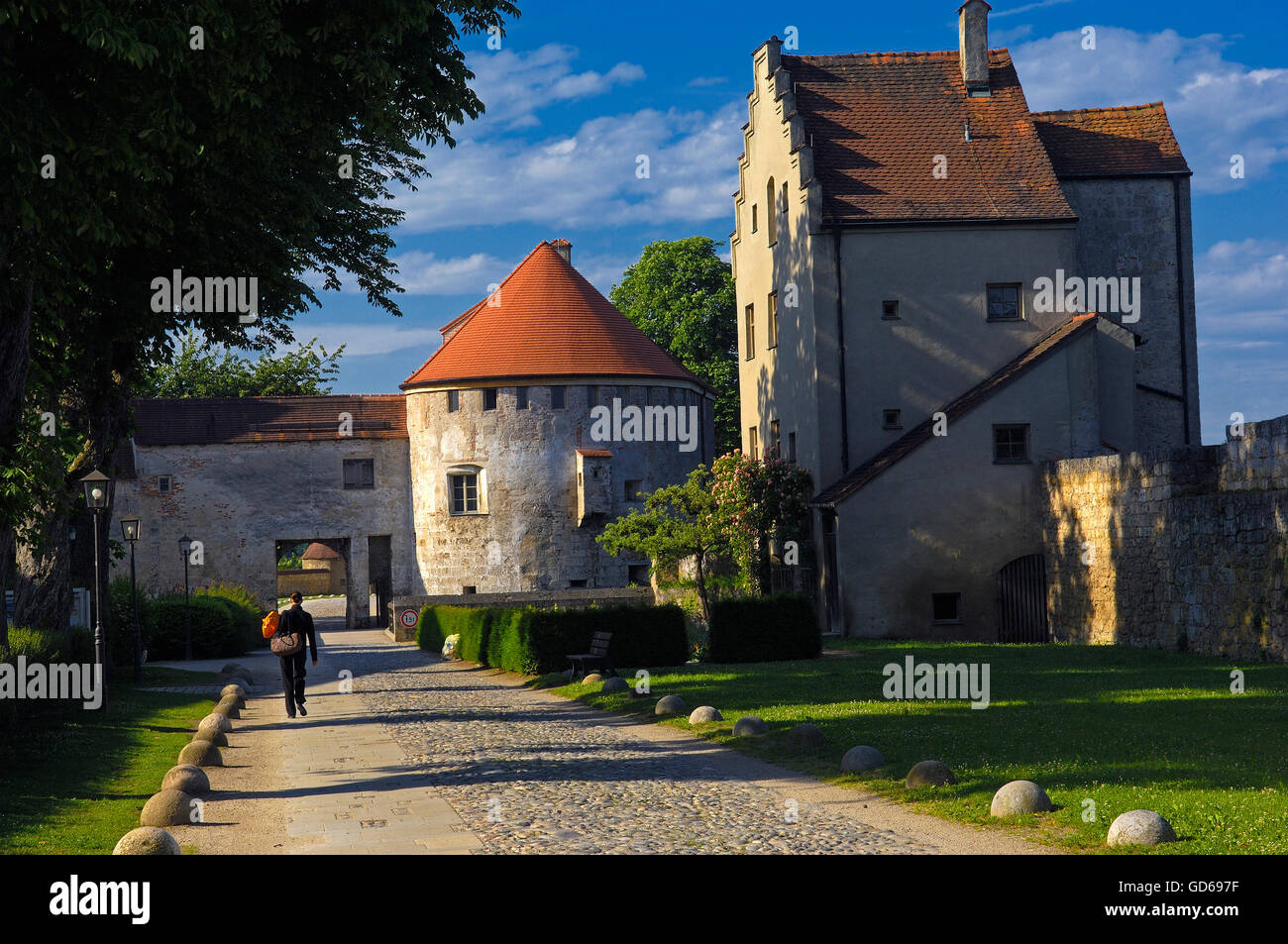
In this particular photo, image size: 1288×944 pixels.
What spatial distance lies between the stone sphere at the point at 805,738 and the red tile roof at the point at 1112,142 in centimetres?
2648

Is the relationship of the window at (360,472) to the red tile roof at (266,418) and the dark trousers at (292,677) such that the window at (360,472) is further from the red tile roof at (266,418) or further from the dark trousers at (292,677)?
the dark trousers at (292,677)

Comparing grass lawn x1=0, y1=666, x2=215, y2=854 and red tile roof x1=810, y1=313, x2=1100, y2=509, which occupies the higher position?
red tile roof x1=810, y1=313, x2=1100, y2=509

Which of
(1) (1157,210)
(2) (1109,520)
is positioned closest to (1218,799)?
(2) (1109,520)

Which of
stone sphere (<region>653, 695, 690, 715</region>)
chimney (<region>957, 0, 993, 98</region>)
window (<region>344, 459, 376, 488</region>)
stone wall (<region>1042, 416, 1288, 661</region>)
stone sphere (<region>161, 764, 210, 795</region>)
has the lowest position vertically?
stone sphere (<region>653, 695, 690, 715</region>)

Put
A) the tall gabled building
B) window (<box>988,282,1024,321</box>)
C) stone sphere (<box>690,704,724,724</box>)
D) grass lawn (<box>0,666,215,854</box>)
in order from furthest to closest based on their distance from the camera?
1. window (<box>988,282,1024,321</box>)
2. the tall gabled building
3. stone sphere (<box>690,704,724,724</box>)
4. grass lawn (<box>0,666,215,854</box>)

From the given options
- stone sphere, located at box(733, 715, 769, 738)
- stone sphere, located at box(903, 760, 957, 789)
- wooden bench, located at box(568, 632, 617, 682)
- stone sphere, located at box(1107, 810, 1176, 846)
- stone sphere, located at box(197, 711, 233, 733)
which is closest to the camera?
stone sphere, located at box(1107, 810, 1176, 846)

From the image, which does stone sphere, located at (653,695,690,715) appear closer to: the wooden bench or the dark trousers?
the wooden bench

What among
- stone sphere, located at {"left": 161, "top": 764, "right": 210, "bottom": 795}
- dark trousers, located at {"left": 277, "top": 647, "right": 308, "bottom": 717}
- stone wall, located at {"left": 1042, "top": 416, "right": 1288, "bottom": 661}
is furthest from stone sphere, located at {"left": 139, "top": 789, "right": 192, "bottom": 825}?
stone wall, located at {"left": 1042, "top": 416, "right": 1288, "bottom": 661}

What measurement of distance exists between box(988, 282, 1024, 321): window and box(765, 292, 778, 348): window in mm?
6143

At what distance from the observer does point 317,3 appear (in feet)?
44.0

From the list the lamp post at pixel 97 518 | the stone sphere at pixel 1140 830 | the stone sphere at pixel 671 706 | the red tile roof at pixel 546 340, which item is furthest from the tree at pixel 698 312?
the stone sphere at pixel 1140 830

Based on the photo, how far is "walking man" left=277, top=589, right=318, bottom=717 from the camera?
19.8 meters

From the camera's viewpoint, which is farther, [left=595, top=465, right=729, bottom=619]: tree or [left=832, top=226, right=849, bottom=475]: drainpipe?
[left=595, top=465, right=729, bottom=619]: tree

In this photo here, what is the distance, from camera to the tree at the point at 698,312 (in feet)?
208
